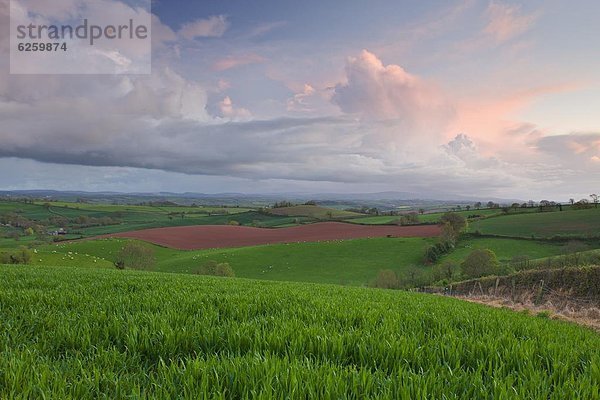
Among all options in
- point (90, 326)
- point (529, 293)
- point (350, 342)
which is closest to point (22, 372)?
point (90, 326)

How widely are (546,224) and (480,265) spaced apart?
41.7m

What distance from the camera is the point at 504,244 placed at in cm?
6950

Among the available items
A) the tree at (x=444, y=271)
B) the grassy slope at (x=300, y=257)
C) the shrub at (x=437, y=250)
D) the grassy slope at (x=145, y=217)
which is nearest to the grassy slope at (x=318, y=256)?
the grassy slope at (x=300, y=257)

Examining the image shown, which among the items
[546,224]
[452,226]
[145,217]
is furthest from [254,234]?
[145,217]

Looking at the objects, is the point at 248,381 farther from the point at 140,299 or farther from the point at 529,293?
the point at 529,293

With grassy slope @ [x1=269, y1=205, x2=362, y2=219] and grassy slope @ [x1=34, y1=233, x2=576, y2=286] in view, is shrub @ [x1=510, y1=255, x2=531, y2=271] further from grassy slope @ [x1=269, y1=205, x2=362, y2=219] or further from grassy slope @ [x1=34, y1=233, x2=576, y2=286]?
grassy slope @ [x1=269, y1=205, x2=362, y2=219]

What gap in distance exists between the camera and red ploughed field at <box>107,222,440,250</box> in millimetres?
84250

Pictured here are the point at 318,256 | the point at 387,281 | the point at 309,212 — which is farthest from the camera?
the point at 309,212

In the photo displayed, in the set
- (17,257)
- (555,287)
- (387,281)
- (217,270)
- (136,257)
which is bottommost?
(387,281)

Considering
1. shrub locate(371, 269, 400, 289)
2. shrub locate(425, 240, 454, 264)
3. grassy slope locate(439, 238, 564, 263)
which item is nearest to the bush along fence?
shrub locate(371, 269, 400, 289)

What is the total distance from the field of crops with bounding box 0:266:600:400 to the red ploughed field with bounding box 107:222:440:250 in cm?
7826

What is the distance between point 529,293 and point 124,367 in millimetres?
26282

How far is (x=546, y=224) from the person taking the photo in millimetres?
77188

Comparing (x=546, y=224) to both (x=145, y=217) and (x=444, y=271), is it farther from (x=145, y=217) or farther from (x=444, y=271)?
(x=145, y=217)
